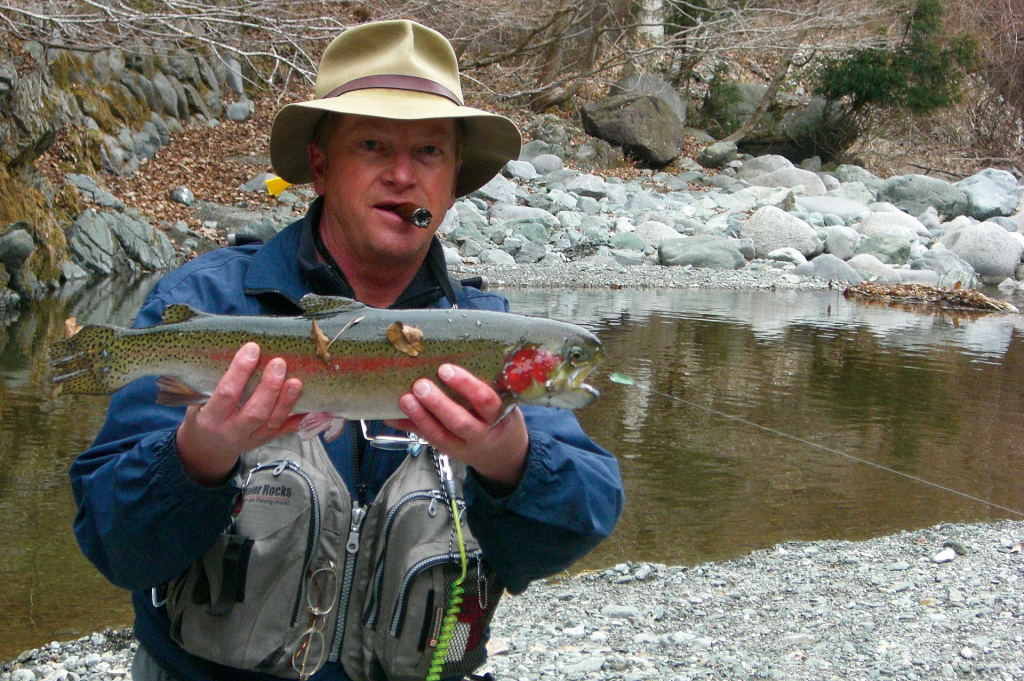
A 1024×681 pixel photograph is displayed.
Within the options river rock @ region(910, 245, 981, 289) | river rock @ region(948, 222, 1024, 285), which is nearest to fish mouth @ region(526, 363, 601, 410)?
river rock @ region(910, 245, 981, 289)

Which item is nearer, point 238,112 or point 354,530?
point 354,530

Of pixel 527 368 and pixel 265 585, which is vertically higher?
pixel 527 368

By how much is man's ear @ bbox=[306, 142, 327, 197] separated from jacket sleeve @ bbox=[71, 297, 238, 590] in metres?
0.95

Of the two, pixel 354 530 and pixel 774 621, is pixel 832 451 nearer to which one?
pixel 774 621

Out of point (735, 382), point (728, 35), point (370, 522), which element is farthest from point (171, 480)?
point (728, 35)

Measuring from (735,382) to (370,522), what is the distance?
30.8ft

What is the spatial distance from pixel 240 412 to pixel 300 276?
0.80 meters

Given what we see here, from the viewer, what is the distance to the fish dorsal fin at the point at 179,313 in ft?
7.98

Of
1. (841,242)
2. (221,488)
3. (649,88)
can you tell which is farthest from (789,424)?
(649,88)

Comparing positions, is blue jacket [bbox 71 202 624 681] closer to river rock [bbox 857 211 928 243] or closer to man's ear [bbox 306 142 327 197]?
man's ear [bbox 306 142 327 197]

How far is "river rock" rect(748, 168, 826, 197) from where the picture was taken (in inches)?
1298

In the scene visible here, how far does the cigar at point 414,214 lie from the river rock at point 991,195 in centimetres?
3307

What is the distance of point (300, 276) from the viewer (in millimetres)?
2924

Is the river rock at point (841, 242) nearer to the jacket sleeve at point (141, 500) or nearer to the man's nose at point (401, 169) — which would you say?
the man's nose at point (401, 169)
